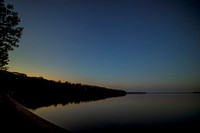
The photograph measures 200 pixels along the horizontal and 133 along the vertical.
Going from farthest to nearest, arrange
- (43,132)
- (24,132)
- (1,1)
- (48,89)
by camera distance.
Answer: (48,89) → (1,1) → (43,132) → (24,132)

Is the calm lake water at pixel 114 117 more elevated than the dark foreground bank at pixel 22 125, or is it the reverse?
the dark foreground bank at pixel 22 125

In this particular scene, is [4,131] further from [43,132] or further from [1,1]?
[1,1]

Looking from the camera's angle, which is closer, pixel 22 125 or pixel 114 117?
pixel 22 125

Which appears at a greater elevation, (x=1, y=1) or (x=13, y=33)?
(x=1, y=1)

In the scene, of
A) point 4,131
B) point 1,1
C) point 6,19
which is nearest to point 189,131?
point 4,131

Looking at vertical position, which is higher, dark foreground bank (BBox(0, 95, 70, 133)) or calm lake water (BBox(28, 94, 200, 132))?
dark foreground bank (BBox(0, 95, 70, 133))

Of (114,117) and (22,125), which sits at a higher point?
(22,125)

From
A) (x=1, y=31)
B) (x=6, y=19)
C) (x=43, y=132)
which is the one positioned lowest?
(x=43, y=132)

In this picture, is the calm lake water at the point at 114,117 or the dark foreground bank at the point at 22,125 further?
the calm lake water at the point at 114,117

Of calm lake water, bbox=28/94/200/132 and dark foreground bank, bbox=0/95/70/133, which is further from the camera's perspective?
calm lake water, bbox=28/94/200/132

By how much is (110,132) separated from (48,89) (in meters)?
154

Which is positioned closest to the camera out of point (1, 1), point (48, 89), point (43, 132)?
point (43, 132)

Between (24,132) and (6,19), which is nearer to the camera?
(24,132)

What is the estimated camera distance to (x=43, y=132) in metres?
8.16
